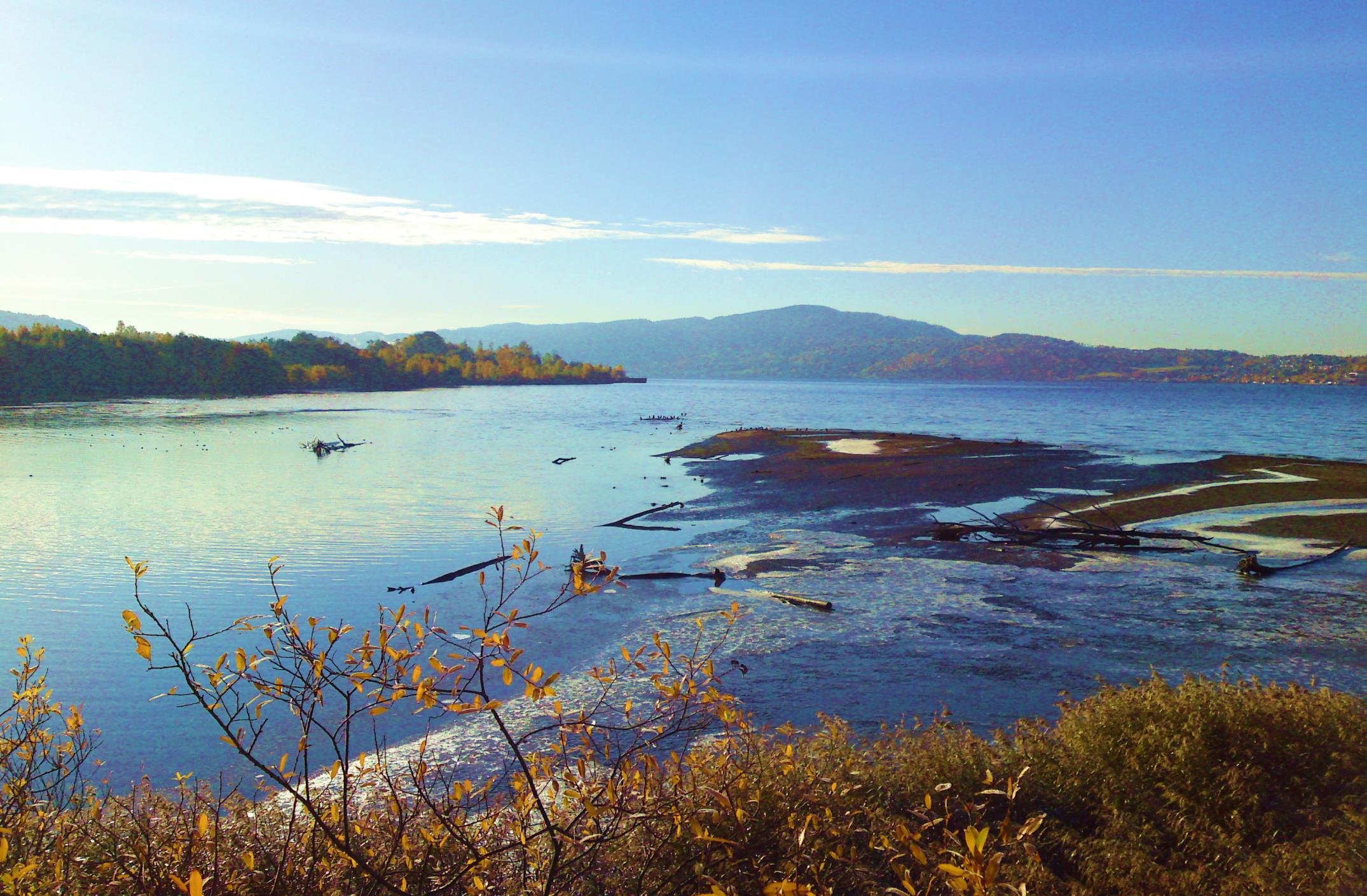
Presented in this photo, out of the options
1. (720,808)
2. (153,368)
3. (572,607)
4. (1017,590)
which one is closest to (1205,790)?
(720,808)

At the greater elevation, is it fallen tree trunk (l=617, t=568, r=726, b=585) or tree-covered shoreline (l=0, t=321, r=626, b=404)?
tree-covered shoreline (l=0, t=321, r=626, b=404)

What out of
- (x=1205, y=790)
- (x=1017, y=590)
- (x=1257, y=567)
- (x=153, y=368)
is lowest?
(x=1017, y=590)

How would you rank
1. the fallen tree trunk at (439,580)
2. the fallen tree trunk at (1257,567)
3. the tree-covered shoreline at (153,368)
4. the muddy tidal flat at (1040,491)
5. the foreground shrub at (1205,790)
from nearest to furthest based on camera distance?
the foreground shrub at (1205,790) < the fallen tree trunk at (439,580) < the fallen tree trunk at (1257,567) < the muddy tidal flat at (1040,491) < the tree-covered shoreline at (153,368)

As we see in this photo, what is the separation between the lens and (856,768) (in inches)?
291

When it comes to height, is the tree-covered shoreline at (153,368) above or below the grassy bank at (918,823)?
above

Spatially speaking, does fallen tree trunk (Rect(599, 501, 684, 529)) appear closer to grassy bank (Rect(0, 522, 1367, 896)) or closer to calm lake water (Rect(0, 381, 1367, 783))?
calm lake water (Rect(0, 381, 1367, 783))

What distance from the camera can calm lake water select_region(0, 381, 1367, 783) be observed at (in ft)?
42.5

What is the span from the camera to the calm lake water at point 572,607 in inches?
510

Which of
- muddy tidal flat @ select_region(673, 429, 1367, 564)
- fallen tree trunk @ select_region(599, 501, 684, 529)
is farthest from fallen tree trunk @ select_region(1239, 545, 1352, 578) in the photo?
fallen tree trunk @ select_region(599, 501, 684, 529)

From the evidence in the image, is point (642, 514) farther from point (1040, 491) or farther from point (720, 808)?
point (720, 808)

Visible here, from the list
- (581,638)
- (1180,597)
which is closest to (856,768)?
(581,638)

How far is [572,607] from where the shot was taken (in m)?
18.2

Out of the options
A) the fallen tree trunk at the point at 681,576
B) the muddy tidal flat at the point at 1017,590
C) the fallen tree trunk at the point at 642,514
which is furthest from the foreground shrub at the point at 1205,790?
the fallen tree trunk at the point at 642,514

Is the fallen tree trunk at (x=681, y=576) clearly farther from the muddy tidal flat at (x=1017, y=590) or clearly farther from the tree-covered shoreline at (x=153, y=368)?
the tree-covered shoreline at (x=153, y=368)
